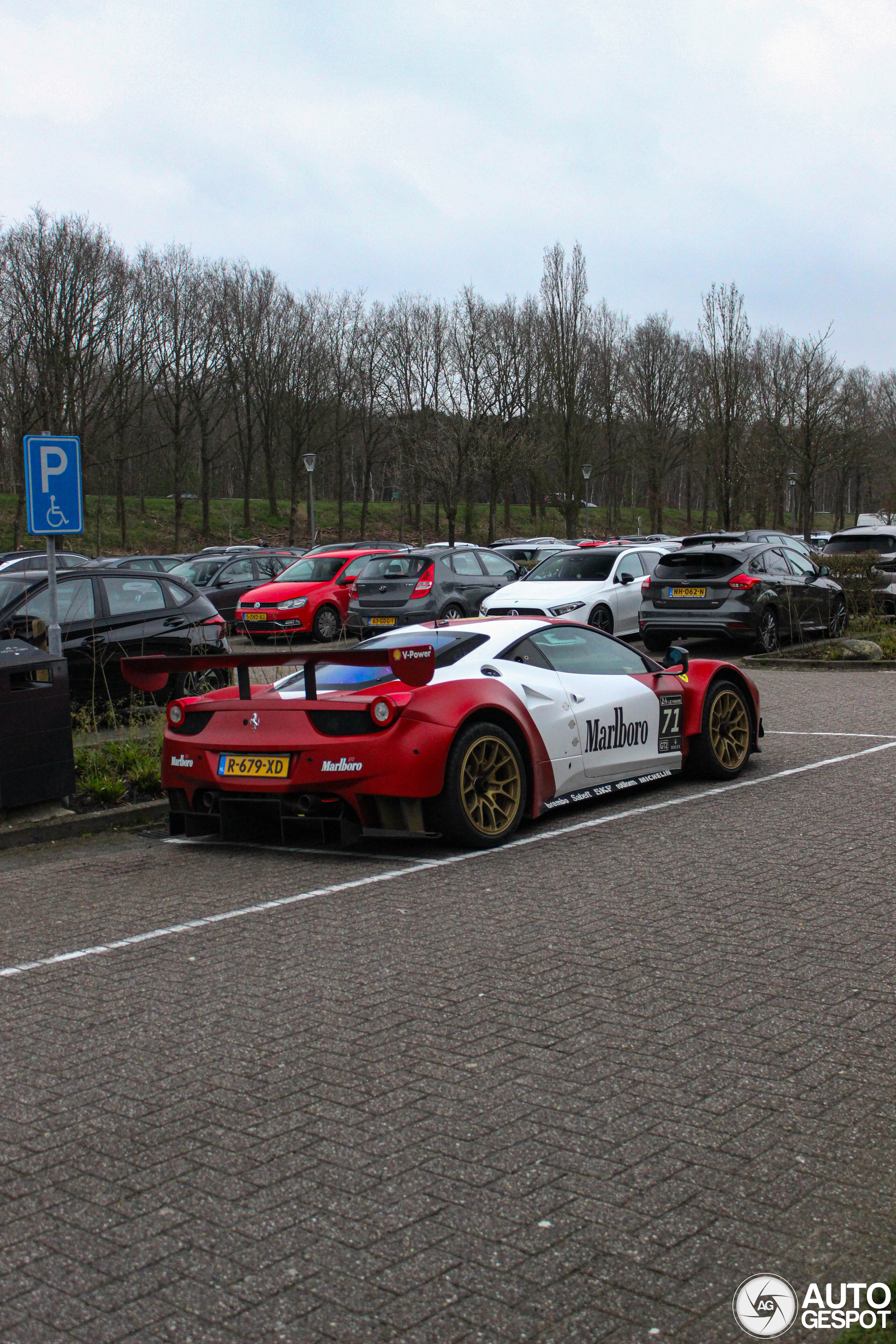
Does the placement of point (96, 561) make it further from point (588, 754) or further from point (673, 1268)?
point (673, 1268)

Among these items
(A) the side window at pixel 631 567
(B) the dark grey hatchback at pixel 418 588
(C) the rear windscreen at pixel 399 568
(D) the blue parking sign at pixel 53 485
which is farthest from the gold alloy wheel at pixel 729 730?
(C) the rear windscreen at pixel 399 568

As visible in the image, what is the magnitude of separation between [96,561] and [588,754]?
2001cm

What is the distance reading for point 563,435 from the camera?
2269 inches

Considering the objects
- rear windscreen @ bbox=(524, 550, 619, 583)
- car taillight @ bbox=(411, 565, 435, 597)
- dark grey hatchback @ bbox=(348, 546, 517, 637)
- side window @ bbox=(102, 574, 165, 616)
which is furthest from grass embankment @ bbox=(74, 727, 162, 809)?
car taillight @ bbox=(411, 565, 435, 597)

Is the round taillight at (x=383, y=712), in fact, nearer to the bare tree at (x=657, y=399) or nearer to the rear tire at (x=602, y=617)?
the rear tire at (x=602, y=617)

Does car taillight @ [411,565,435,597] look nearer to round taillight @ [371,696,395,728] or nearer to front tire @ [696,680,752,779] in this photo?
front tire @ [696,680,752,779]

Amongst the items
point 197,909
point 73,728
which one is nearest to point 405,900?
point 197,909

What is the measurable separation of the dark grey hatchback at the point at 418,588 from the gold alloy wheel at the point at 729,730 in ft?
37.3

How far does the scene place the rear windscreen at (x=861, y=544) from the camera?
979 inches

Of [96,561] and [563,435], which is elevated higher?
[563,435]

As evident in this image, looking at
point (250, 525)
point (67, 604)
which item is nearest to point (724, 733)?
point (67, 604)

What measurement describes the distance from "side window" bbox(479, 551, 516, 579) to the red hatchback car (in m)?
1.79

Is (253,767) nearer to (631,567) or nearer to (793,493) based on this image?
(631,567)

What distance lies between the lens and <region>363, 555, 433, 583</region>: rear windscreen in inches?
855
